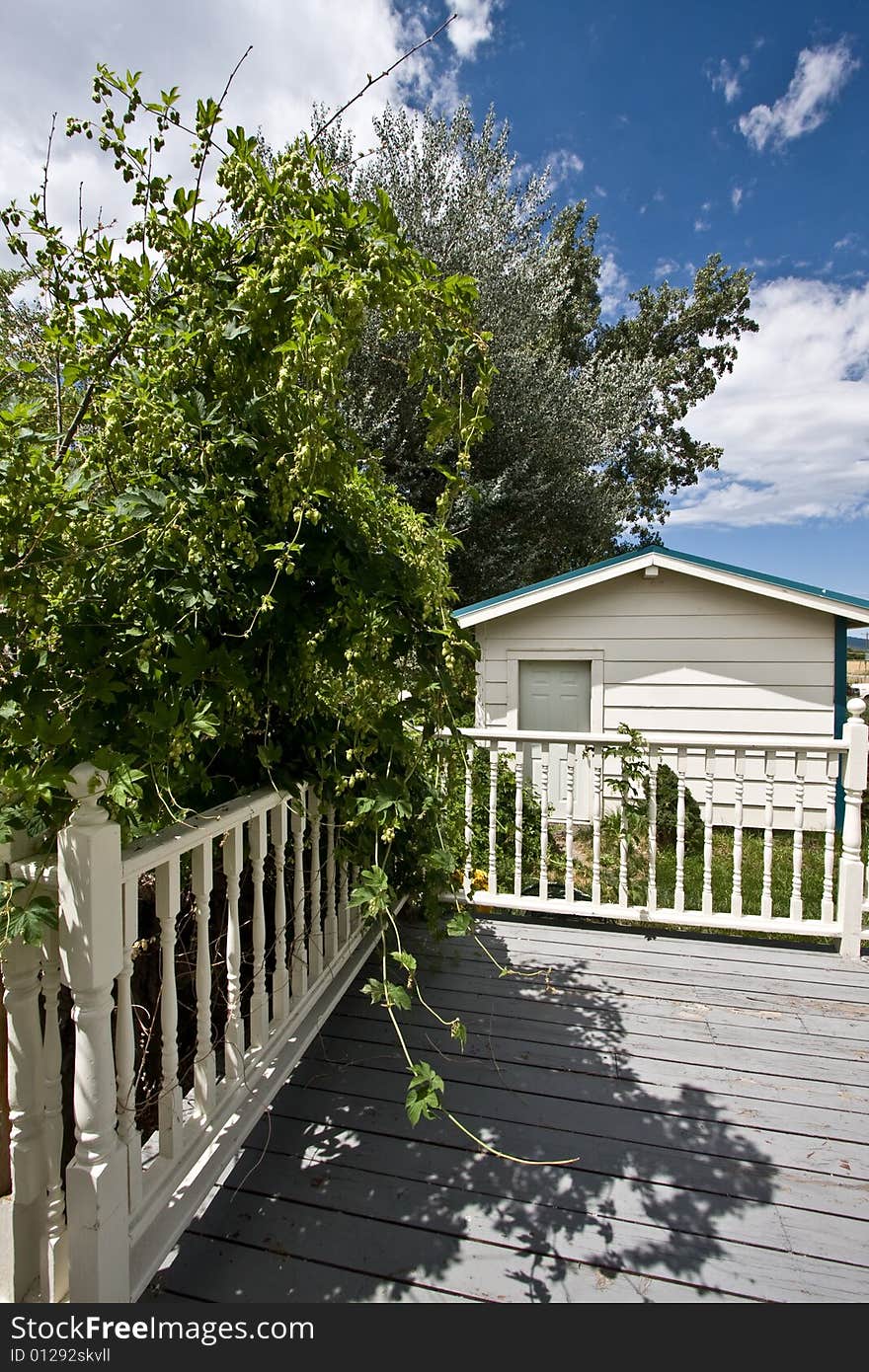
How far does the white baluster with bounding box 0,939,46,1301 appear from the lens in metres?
1.12

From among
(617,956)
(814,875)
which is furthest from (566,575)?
(617,956)

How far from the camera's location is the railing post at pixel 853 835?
275cm

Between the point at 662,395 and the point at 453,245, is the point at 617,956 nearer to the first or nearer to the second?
the point at 453,245

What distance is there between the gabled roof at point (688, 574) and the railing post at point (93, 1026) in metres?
5.06

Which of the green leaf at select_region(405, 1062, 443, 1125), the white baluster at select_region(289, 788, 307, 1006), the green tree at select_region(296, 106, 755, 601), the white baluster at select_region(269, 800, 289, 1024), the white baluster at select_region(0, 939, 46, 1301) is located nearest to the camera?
the white baluster at select_region(0, 939, 46, 1301)

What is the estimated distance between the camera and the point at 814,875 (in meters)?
5.05

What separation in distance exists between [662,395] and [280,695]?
14972 millimetres

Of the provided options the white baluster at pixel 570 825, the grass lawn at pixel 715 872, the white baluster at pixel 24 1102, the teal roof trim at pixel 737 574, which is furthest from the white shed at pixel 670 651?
the white baluster at pixel 24 1102

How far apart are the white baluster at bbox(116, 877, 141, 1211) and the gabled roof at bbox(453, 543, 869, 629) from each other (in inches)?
196

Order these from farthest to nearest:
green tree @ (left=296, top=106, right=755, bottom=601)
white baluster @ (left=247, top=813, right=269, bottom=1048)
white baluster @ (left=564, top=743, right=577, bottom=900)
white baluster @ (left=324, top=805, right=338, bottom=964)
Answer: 1. green tree @ (left=296, top=106, right=755, bottom=601)
2. white baluster @ (left=564, top=743, right=577, bottom=900)
3. white baluster @ (left=324, top=805, right=338, bottom=964)
4. white baluster @ (left=247, top=813, right=269, bottom=1048)

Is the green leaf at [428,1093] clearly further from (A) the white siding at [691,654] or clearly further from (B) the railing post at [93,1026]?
(A) the white siding at [691,654]

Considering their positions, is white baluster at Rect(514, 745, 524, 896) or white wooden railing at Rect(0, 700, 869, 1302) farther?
white baluster at Rect(514, 745, 524, 896)

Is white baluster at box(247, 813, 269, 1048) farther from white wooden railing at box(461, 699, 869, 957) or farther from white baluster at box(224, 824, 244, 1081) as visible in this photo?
white wooden railing at box(461, 699, 869, 957)

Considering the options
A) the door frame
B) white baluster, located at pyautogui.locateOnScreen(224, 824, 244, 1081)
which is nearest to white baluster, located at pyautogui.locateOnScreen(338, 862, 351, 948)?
white baluster, located at pyautogui.locateOnScreen(224, 824, 244, 1081)
